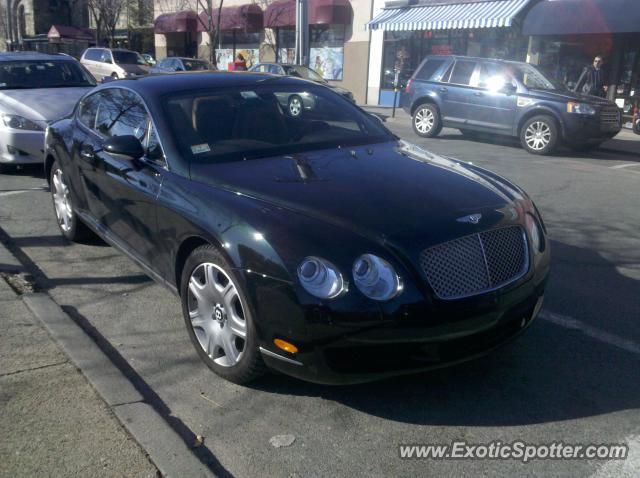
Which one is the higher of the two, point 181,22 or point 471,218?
point 181,22

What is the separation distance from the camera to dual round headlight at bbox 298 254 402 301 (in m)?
2.90

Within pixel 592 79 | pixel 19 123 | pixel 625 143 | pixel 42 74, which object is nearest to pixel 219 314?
pixel 19 123

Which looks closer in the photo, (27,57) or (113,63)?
(27,57)

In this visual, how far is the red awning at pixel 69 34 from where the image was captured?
4388 cm

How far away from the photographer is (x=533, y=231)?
364cm

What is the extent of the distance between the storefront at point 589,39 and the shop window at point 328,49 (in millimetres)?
8497

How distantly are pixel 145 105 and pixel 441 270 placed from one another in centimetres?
239

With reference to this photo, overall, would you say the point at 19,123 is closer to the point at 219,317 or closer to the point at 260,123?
the point at 260,123

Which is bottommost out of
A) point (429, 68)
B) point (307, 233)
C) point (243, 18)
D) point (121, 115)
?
point (307, 233)

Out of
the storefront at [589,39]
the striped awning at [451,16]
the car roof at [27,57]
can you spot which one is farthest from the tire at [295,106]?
the striped awning at [451,16]

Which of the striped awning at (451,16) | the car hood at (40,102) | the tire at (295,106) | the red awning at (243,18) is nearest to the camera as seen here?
the tire at (295,106)

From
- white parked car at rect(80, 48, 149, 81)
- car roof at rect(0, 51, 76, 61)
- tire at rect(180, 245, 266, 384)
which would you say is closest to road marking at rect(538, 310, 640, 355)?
tire at rect(180, 245, 266, 384)

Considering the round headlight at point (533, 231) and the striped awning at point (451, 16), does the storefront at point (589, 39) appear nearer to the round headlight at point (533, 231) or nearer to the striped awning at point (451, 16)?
the striped awning at point (451, 16)

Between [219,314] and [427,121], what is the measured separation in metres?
12.0
